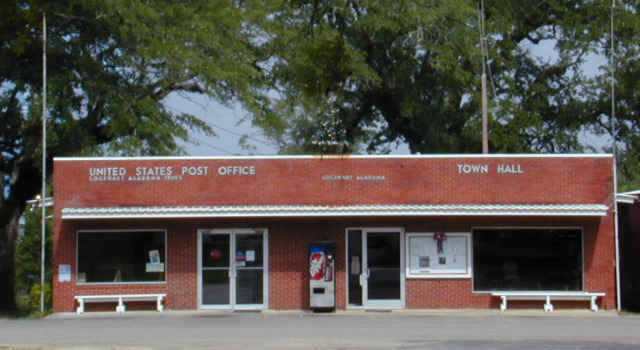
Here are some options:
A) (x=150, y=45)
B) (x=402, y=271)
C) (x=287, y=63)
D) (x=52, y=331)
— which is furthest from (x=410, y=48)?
(x=52, y=331)

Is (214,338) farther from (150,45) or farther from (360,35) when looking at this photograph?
(360,35)

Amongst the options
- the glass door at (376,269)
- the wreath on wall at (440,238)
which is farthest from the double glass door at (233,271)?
the wreath on wall at (440,238)

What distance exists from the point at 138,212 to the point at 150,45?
7.08m

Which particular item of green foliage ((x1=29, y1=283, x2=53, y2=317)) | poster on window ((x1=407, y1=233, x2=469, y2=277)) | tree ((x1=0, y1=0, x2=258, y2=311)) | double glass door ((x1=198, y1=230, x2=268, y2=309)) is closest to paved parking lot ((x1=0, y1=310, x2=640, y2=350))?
double glass door ((x1=198, y1=230, x2=268, y2=309))

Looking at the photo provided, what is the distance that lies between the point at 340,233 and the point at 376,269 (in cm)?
137

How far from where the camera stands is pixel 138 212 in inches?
928

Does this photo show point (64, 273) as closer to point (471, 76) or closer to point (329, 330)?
point (329, 330)

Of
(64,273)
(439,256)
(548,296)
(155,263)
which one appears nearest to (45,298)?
(64,273)

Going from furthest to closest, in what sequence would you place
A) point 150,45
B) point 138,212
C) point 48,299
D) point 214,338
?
point 150,45, point 48,299, point 138,212, point 214,338

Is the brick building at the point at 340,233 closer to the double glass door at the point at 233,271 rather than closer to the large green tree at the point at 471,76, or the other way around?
the double glass door at the point at 233,271

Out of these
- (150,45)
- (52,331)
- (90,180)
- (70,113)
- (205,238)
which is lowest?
(52,331)

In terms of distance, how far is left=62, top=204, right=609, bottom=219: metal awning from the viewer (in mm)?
23094

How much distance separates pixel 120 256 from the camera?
79.7ft

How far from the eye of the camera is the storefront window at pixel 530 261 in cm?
2405
